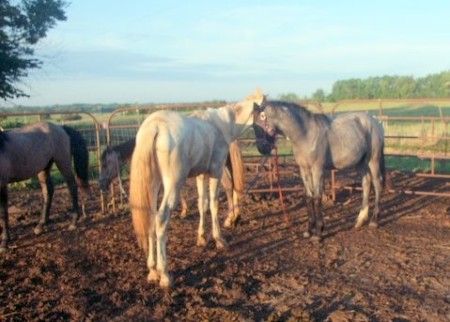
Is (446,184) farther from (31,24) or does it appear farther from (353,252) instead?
(31,24)

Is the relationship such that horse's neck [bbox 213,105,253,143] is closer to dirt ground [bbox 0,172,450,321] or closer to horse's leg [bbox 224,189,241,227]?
horse's leg [bbox 224,189,241,227]

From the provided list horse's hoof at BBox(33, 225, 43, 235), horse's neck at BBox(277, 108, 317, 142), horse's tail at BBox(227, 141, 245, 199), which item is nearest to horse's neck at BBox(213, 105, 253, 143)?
horse's neck at BBox(277, 108, 317, 142)

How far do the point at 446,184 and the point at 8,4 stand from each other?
50.7ft

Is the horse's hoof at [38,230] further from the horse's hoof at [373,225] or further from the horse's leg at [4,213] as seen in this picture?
the horse's hoof at [373,225]

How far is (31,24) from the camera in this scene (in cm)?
1767

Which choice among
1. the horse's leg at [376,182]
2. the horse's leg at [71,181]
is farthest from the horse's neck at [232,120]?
the horse's leg at [71,181]

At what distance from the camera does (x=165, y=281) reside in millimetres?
4609

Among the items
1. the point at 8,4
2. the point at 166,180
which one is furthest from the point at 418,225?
the point at 8,4

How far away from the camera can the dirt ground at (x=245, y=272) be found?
410cm

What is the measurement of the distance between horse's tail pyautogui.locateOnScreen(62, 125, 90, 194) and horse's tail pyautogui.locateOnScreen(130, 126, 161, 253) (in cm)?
330

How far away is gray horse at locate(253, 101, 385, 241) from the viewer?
6.35m

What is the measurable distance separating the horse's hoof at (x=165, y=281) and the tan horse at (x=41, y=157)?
2.73 meters

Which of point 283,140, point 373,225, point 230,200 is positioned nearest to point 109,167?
point 230,200

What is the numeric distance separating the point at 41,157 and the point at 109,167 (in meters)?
1.14
